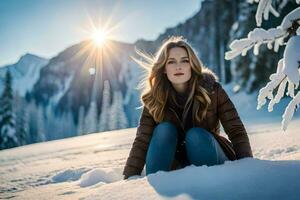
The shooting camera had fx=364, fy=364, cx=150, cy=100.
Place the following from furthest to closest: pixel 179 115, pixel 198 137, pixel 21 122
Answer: pixel 21 122 → pixel 179 115 → pixel 198 137

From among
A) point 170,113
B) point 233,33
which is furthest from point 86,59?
point 170,113

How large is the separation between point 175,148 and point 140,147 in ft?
1.22

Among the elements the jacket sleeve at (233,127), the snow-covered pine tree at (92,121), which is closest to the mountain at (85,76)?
the snow-covered pine tree at (92,121)

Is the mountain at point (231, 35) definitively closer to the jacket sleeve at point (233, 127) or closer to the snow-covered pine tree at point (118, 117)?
the jacket sleeve at point (233, 127)

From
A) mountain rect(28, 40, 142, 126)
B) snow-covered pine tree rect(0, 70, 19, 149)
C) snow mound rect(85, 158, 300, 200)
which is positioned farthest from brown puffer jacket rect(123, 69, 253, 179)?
mountain rect(28, 40, 142, 126)

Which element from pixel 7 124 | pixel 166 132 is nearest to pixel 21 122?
pixel 7 124

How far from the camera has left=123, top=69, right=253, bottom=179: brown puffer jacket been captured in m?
3.45

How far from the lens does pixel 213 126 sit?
3670 mm

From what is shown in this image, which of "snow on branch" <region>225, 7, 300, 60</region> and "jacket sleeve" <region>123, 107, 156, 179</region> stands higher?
"snow on branch" <region>225, 7, 300, 60</region>

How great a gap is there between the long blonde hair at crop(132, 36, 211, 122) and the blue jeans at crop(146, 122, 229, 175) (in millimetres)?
293

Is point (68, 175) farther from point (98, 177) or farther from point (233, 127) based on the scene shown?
point (233, 127)

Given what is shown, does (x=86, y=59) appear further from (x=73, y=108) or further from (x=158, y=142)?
(x=158, y=142)

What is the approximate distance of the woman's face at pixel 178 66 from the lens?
3.63 meters

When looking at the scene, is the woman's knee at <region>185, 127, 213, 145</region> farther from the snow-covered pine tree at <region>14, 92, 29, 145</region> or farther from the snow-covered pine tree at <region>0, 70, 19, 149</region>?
the snow-covered pine tree at <region>14, 92, 29, 145</region>
